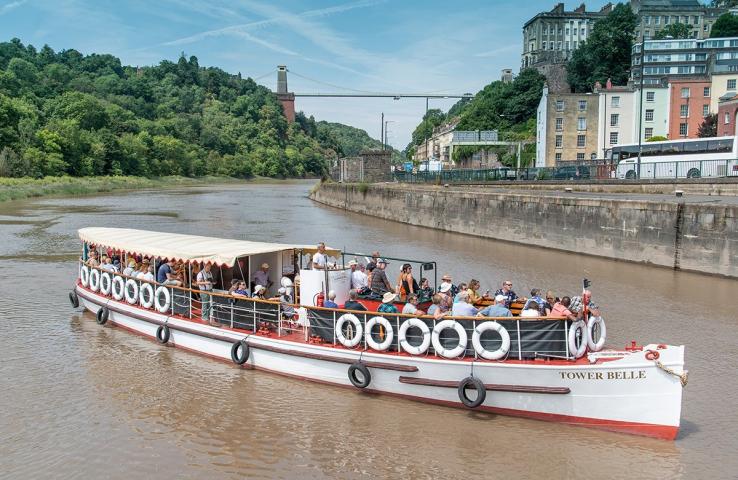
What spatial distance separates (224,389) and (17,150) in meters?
77.8

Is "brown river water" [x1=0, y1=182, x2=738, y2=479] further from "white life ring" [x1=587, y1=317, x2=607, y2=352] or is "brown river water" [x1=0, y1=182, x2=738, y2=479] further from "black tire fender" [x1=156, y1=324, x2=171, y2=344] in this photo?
"white life ring" [x1=587, y1=317, x2=607, y2=352]

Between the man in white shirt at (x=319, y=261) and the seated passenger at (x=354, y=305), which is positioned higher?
the man in white shirt at (x=319, y=261)

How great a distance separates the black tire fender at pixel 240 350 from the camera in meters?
13.1

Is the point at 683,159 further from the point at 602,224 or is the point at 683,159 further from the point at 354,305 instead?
the point at 354,305

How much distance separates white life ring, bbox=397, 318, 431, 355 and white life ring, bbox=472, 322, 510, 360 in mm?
A: 840

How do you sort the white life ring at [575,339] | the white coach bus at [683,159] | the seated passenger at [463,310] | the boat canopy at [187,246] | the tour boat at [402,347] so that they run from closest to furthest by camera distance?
the tour boat at [402,347]
the white life ring at [575,339]
the seated passenger at [463,310]
the boat canopy at [187,246]
the white coach bus at [683,159]

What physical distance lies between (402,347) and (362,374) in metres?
0.91

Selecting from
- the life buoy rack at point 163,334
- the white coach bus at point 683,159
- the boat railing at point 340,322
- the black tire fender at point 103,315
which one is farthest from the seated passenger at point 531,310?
the white coach bus at point 683,159

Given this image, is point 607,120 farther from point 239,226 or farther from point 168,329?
point 168,329

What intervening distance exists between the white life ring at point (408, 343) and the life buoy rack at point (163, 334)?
612cm

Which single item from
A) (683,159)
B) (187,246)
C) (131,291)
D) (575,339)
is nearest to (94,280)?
(131,291)

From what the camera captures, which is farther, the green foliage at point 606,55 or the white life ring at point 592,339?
the green foliage at point 606,55

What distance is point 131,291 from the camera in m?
16.3

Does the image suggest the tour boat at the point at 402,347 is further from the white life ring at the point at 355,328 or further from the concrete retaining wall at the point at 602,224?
the concrete retaining wall at the point at 602,224
